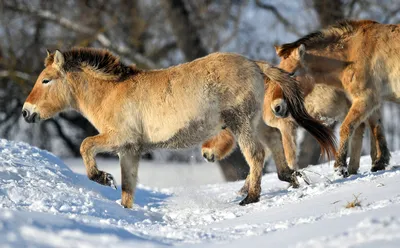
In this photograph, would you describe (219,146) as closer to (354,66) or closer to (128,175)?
(128,175)

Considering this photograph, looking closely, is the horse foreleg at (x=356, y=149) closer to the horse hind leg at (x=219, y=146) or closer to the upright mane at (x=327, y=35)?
the upright mane at (x=327, y=35)

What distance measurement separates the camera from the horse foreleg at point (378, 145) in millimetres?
10289

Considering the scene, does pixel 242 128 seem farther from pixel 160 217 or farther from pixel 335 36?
pixel 335 36

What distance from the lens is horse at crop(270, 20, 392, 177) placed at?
9.80 m

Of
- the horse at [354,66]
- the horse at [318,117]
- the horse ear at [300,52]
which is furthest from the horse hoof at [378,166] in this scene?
the horse ear at [300,52]

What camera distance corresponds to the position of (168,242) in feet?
19.2

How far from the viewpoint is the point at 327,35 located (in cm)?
1064

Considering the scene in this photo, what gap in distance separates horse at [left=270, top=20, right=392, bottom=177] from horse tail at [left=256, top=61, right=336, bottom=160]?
0.38 m

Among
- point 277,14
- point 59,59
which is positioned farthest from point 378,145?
point 277,14

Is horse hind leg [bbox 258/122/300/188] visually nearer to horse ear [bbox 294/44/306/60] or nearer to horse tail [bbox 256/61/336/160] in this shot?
horse tail [bbox 256/61/336/160]

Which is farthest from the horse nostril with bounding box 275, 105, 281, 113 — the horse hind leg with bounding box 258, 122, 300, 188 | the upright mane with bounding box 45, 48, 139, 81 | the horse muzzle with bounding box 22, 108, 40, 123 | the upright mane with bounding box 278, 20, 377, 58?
the horse muzzle with bounding box 22, 108, 40, 123

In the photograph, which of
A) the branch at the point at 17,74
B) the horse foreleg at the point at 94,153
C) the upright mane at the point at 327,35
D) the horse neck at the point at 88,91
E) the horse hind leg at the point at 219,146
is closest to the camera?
the horse foreleg at the point at 94,153

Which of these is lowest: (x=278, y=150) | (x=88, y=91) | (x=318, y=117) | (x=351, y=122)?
(x=278, y=150)

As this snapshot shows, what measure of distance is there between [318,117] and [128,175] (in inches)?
129
